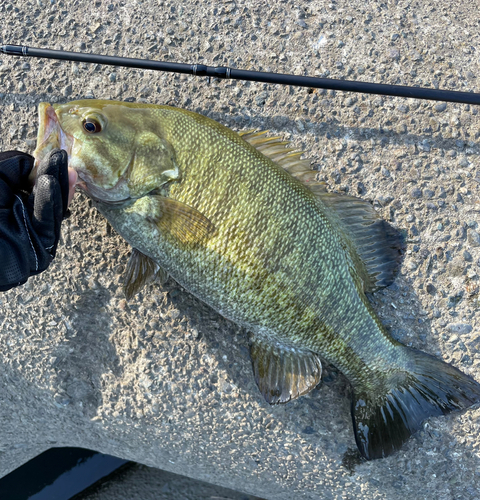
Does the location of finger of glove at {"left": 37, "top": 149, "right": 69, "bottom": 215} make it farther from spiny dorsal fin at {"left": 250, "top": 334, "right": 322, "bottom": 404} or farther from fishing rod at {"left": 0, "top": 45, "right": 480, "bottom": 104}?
spiny dorsal fin at {"left": 250, "top": 334, "right": 322, "bottom": 404}

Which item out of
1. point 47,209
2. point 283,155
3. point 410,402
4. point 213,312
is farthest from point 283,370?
point 47,209

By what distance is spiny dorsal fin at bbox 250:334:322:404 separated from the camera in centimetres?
208

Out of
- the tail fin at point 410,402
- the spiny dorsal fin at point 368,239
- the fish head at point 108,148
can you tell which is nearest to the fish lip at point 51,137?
the fish head at point 108,148

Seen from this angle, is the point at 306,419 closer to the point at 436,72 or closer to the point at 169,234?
the point at 169,234

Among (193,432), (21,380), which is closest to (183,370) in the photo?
(193,432)

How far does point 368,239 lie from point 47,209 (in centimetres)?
147

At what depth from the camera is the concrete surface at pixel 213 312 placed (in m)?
2.28

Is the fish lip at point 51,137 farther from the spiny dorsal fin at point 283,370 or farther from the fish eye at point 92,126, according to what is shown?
→ the spiny dorsal fin at point 283,370

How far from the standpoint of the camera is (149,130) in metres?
1.88

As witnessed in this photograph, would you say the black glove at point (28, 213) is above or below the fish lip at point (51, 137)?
below

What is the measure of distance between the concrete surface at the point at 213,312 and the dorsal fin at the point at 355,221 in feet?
0.76

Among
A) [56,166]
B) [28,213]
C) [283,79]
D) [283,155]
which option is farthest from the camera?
[283,79]

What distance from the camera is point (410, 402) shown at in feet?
6.76

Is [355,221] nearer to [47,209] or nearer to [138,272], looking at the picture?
[138,272]
